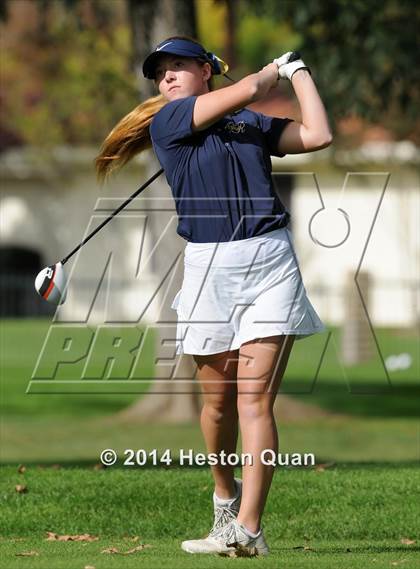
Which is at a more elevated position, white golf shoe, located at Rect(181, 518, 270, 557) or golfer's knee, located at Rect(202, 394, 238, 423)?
golfer's knee, located at Rect(202, 394, 238, 423)

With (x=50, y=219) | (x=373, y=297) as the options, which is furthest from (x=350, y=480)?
(x=50, y=219)

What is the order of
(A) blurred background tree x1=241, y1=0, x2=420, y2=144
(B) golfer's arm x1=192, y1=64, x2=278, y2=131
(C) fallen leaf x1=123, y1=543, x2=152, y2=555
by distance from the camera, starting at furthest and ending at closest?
(A) blurred background tree x1=241, y1=0, x2=420, y2=144
(C) fallen leaf x1=123, y1=543, x2=152, y2=555
(B) golfer's arm x1=192, y1=64, x2=278, y2=131

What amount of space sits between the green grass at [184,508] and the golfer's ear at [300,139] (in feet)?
6.23

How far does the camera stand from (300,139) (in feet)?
20.7

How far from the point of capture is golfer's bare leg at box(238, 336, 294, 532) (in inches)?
245

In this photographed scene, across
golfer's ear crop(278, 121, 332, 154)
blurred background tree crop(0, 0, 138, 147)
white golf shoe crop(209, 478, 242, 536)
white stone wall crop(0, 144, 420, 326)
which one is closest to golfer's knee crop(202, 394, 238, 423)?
white golf shoe crop(209, 478, 242, 536)

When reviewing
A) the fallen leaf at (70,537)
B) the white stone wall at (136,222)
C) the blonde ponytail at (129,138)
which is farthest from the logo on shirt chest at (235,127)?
the white stone wall at (136,222)

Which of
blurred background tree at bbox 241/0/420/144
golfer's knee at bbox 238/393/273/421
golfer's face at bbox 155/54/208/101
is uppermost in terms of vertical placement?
blurred background tree at bbox 241/0/420/144

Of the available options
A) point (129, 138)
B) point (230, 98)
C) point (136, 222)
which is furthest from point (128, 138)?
point (136, 222)

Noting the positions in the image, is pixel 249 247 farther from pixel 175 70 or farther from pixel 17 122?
pixel 17 122

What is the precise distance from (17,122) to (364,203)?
331 inches

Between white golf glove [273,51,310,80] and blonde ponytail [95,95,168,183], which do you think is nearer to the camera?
white golf glove [273,51,310,80]

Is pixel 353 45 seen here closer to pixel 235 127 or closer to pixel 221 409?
pixel 235 127

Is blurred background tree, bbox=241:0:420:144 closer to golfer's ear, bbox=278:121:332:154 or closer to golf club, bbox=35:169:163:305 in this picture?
golf club, bbox=35:169:163:305
